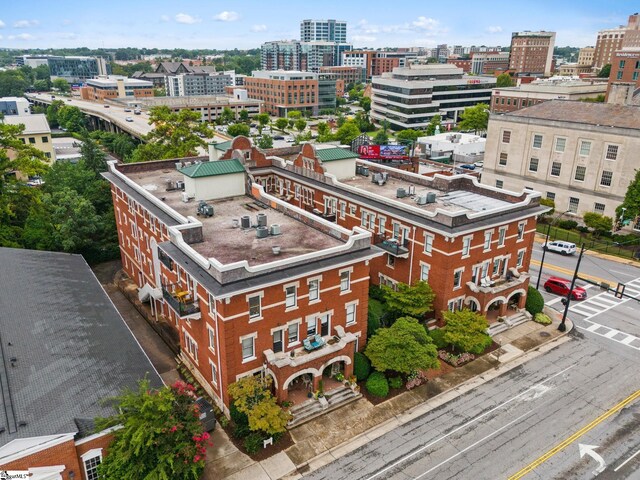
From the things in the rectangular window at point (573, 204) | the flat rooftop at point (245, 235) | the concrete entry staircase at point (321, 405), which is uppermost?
the flat rooftop at point (245, 235)

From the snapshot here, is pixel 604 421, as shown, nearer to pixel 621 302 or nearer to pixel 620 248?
pixel 621 302

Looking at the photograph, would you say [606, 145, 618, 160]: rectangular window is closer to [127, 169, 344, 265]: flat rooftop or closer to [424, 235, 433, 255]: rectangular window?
[424, 235, 433, 255]: rectangular window

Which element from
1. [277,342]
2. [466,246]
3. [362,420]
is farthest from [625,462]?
[277,342]

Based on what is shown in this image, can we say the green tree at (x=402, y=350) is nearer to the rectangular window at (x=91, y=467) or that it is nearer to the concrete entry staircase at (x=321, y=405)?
the concrete entry staircase at (x=321, y=405)

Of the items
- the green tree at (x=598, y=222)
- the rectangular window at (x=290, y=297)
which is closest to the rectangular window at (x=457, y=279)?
the rectangular window at (x=290, y=297)

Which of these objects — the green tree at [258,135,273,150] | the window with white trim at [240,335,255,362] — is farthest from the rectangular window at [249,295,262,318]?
the green tree at [258,135,273,150]

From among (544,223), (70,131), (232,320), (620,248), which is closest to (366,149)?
(544,223)

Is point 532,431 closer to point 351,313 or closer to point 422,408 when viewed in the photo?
point 422,408
